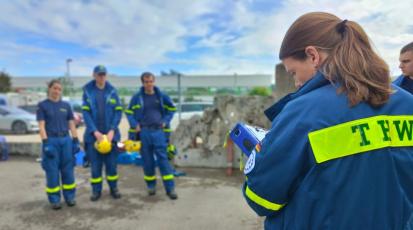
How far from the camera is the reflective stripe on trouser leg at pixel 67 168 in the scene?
4926mm

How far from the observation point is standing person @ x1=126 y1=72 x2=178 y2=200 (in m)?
5.42

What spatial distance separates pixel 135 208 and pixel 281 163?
4.08 metres

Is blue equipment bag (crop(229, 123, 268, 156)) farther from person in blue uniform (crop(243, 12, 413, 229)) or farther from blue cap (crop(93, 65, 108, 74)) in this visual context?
A: blue cap (crop(93, 65, 108, 74))

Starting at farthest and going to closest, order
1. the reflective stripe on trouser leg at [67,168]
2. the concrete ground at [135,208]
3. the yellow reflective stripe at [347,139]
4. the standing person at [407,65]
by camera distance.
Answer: the reflective stripe on trouser leg at [67,168] < the concrete ground at [135,208] < the standing person at [407,65] < the yellow reflective stripe at [347,139]

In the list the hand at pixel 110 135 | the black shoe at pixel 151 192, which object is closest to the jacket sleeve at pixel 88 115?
the hand at pixel 110 135

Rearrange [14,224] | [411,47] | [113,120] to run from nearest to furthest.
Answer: [411,47] < [14,224] < [113,120]

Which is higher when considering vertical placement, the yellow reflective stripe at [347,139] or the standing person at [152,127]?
the yellow reflective stripe at [347,139]

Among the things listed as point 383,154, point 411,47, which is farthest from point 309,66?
point 411,47

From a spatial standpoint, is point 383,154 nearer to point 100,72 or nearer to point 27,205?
point 100,72

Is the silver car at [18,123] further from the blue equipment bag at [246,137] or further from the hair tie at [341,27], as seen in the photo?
the hair tie at [341,27]

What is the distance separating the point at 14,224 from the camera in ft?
14.1

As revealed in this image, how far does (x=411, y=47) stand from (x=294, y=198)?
241 centimetres

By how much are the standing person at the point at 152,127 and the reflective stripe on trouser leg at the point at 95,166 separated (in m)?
0.68

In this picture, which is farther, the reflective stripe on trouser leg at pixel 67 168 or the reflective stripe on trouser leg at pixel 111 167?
the reflective stripe on trouser leg at pixel 111 167
